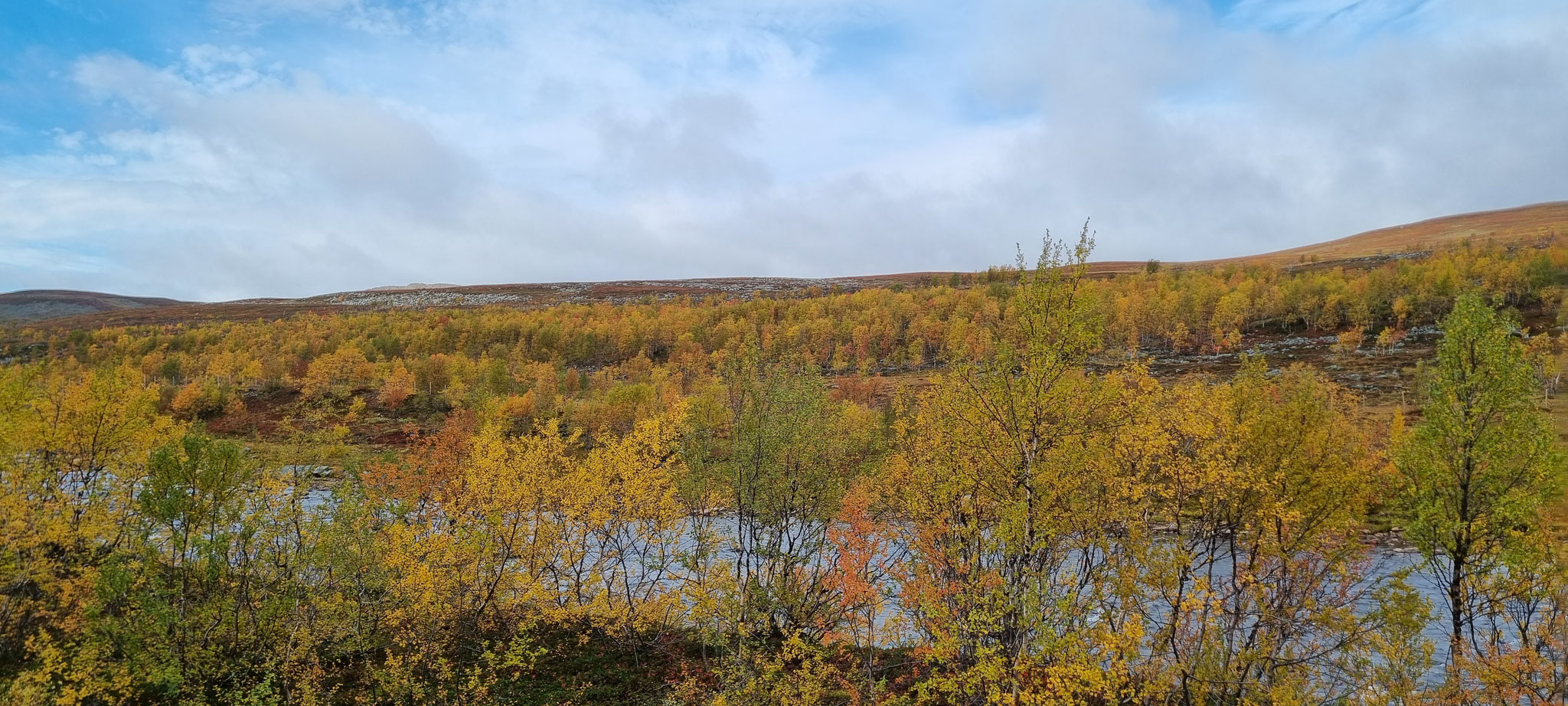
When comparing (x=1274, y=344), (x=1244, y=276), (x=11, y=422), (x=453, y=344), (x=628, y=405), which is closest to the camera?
(x=11, y=422)

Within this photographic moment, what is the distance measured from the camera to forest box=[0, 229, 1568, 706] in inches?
774

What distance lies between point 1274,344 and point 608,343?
158 meters

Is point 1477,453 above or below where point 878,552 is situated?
above

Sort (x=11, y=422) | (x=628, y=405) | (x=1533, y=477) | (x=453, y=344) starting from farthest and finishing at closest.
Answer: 1. (x=453, y=344)
2. (x=628, y=405)
3. (x=11, y=422)
4. (x=1533, y=477)

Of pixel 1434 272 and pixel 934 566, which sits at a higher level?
pixel 1434 272

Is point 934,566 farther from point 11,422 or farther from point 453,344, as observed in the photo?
point 453,344

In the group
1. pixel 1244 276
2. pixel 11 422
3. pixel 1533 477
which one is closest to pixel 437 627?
pixel 11 422

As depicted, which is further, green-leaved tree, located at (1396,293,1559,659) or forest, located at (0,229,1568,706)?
green-leaved tree, located at (1396,293,1559,659)

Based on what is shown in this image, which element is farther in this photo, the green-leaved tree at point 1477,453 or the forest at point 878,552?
the green-leaved tree at point 1477,453

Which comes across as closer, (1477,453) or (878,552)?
(1477,453)

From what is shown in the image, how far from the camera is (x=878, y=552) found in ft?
105

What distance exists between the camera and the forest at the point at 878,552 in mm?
19672

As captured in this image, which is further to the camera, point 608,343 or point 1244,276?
point 1244,276

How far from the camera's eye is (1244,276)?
19788 cm
